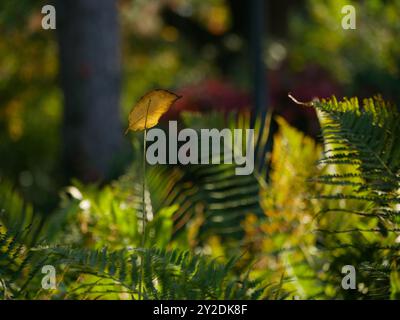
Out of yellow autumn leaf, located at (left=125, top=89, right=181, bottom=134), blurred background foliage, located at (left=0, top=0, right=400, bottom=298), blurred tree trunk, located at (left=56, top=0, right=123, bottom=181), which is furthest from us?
blurred tree trunk, located at (left=56, top=0, right=123, bottom=181)

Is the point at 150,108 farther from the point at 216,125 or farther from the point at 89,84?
the point at 89,84

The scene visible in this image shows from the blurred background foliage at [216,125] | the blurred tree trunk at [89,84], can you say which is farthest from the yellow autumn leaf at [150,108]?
the blurred tree trunk at [89,84]

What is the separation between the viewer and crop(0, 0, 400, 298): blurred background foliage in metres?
3.43

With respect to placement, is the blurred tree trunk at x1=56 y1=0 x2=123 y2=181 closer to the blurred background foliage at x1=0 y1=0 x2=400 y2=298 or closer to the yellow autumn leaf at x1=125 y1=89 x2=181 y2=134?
the blurred background foliage at x1=0 y1=0 x2=400 y2=298

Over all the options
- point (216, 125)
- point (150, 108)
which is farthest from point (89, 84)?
point (150, 108)

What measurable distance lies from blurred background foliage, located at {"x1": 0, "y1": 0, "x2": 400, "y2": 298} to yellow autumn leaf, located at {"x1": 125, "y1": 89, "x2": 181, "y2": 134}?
571 millimetres

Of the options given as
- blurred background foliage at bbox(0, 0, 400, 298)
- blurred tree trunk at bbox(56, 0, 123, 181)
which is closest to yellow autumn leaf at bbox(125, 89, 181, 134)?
blurred background foliage at bbox(0, 0, 400, 298)

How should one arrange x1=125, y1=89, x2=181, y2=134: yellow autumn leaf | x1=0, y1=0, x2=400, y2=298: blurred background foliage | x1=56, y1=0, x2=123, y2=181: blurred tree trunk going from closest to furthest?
x1=125, y1=89, x2=181, y2=134: yellow autumn leaf
x1=0, y1=0, x2=400, y2=298: blurred background foliage
x1=56, y1=0, x2=123, y2=181: blurred tree trunk

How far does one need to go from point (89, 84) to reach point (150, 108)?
14.3 feet

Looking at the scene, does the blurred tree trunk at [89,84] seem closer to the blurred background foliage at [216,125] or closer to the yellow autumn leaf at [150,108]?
the blurred background foliage at [216,125]

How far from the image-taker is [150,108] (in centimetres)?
249

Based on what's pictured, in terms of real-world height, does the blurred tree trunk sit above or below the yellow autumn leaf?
above

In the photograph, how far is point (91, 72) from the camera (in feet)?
22.0
